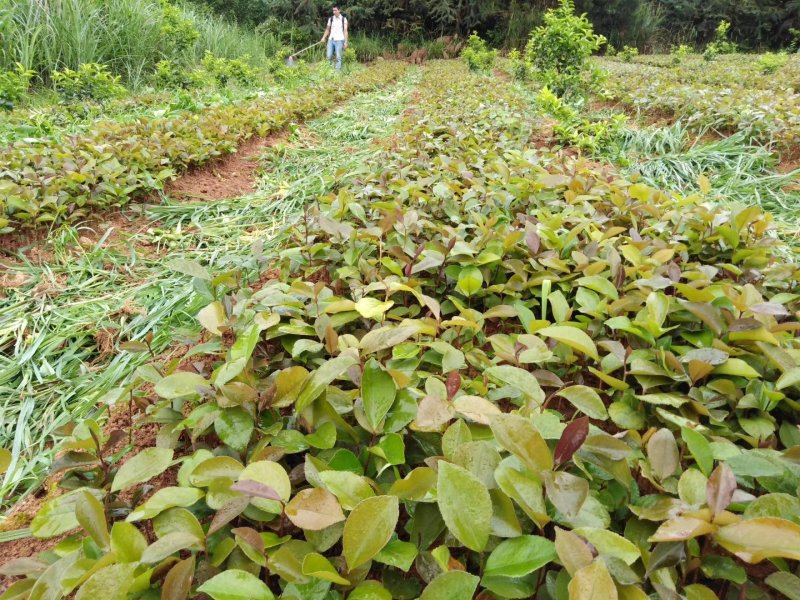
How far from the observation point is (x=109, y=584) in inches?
22.3

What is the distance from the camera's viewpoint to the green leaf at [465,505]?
0.61 meters

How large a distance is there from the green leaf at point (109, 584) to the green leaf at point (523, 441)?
51 cm

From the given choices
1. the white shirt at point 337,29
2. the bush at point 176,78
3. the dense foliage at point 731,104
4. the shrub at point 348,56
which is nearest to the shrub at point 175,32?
the bush at point 176,78

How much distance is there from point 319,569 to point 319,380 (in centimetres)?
31

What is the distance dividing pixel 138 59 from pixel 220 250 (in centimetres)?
685

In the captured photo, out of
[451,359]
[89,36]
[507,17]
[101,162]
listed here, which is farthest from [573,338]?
[507,17]

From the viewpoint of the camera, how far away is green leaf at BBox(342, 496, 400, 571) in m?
0.60

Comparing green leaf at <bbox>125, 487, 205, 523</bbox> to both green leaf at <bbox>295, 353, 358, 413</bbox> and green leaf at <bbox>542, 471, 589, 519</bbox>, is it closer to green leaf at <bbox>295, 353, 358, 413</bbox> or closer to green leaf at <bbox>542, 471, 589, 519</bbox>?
green leaf at <bbox>295, 353, 358, 413</bbox>

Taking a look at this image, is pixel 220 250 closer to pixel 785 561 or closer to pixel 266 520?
pixel 266 520

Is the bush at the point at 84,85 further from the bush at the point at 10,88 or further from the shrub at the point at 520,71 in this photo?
the shrub at the point at 520,71

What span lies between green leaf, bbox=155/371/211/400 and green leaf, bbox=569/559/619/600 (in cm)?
71

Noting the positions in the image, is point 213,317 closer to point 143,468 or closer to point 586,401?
point 143,468

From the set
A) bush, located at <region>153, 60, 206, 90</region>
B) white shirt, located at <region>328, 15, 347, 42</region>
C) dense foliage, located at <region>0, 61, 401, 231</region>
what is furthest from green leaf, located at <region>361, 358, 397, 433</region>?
white shirt, located at <region>328, 15, 347, 42</region>

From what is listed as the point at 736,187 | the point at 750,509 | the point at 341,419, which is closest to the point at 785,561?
the point at 750,509
